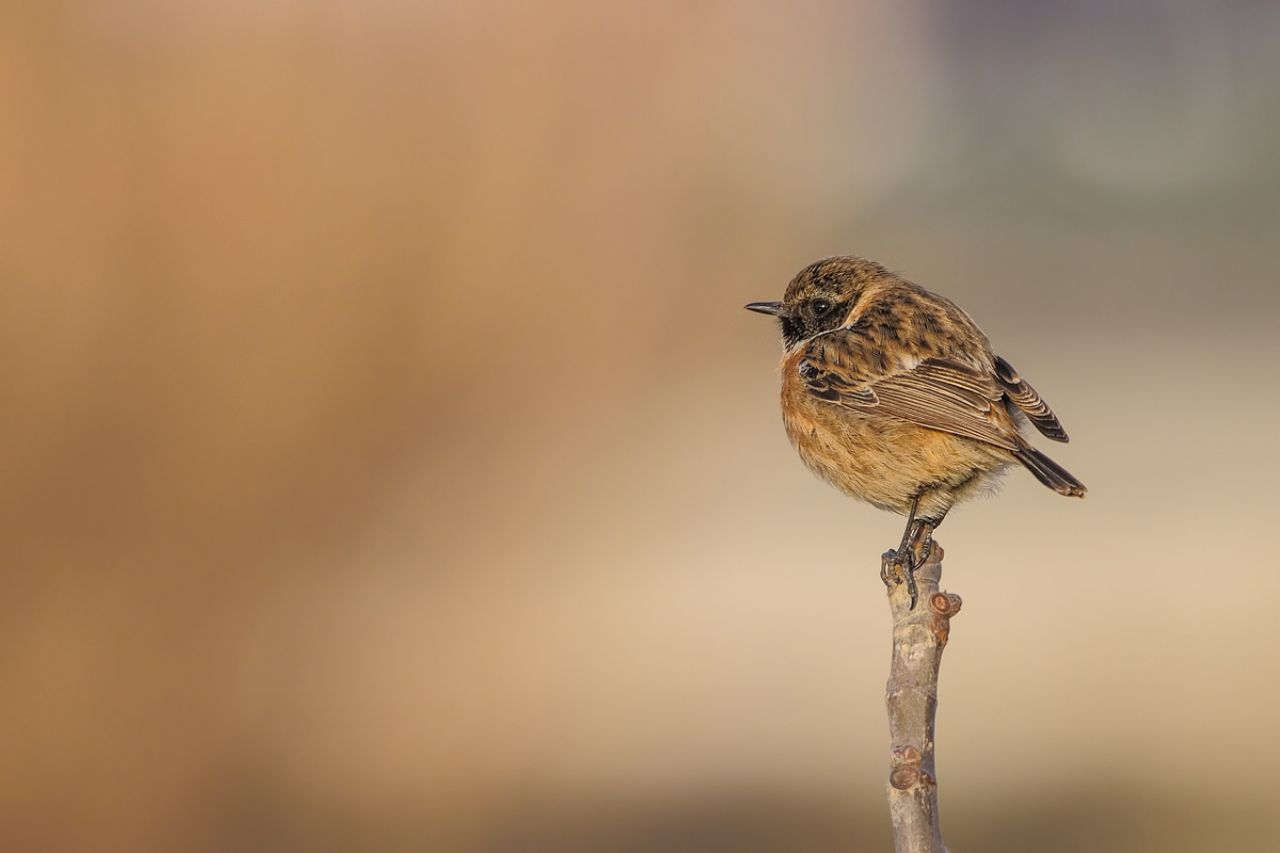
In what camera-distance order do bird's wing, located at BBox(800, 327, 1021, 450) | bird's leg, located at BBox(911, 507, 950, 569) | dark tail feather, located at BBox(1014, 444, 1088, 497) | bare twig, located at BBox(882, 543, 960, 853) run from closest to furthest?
bare twig, located at BBox(882, 543, 960, 853) < bird's leg, located at BBox(911, 507, 950, 569) < dark tail feather, located at BBox(1014, 444, 1088, 497) < bird's wing, located at BBox(800, 327, 1021, 450)

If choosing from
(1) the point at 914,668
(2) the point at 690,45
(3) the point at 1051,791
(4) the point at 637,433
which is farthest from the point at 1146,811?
(1) the point at 914,668

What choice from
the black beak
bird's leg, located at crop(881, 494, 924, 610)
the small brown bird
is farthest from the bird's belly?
the black beak

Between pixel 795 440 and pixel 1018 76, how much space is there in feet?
34.4

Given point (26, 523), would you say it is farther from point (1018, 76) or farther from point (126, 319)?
point (1018, 76)

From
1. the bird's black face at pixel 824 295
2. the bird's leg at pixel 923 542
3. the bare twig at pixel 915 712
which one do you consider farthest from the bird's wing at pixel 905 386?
the bare twig at pixel 915 712

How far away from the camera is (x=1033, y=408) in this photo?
4723 millimetres

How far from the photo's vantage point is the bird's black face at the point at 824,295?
17.3 feet

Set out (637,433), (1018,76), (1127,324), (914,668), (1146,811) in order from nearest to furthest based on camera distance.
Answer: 1. (914,668)
2. (1146,811)
3. (637,433)
4. (1127,324)
5. (1018,76)

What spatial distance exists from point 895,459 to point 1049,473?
54cm

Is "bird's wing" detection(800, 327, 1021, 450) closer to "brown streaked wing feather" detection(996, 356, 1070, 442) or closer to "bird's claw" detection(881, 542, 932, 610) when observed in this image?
"brown streaked wing feather" detection(996, 356, 1070, 442)

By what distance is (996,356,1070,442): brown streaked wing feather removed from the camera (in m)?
4.68

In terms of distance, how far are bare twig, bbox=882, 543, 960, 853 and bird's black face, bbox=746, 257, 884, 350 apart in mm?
2370

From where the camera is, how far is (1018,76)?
1444 centimetres

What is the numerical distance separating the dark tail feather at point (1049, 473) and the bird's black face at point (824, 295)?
1052mm
